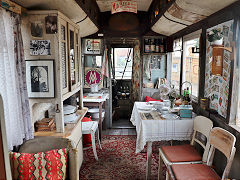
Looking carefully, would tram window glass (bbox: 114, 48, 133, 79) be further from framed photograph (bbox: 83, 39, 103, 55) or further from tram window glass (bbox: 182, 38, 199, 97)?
tram window glass (bbox: 182, 38, 199, 97)

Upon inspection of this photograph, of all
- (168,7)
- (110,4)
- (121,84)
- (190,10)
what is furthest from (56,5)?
(121,84)

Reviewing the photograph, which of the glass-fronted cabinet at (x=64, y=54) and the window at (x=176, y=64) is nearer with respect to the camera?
the glass-fronted cabinet at (x=64, y=54)

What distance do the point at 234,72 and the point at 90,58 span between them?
11.3ft

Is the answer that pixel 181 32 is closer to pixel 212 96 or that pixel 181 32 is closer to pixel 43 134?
pixel 212 96

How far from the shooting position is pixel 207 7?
2.42 meters

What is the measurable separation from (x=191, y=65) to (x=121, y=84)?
8.99ft

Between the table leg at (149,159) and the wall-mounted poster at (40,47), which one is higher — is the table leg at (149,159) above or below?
below

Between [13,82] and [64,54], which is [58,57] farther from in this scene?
[13,82]

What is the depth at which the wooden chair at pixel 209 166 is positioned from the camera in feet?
6.32

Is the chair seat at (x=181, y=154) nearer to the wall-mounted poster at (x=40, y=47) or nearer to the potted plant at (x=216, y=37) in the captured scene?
the potted plant at (x=216, y=37)

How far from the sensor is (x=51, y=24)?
7.41 ft

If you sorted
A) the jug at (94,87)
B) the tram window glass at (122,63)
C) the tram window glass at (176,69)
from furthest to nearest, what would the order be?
the tram window glass at (122,63) → the jug at (94,87) → the tram window glass at (176,69)

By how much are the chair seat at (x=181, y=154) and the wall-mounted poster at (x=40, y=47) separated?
6.13ft

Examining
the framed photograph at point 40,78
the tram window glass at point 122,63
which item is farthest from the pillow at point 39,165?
the tram window glass at point 122,63
